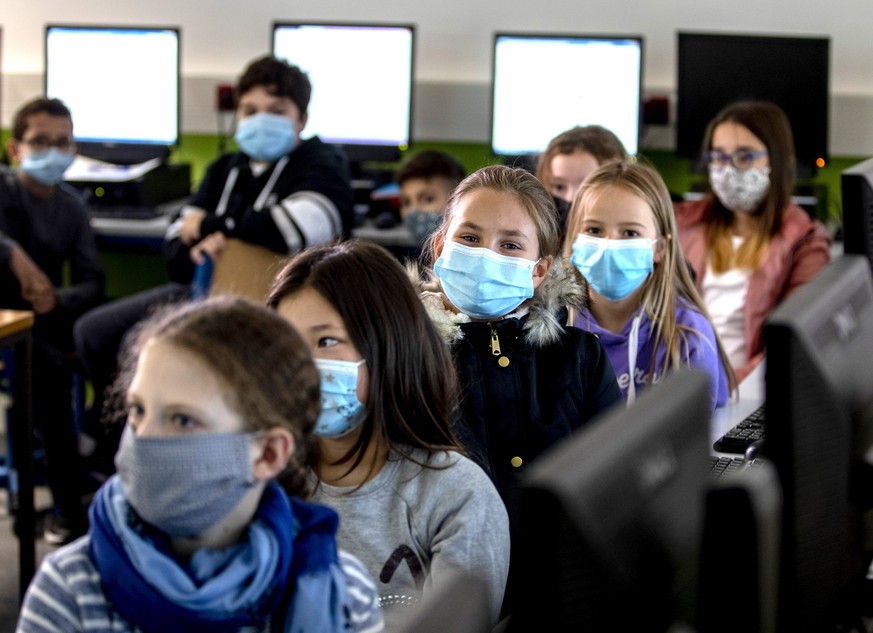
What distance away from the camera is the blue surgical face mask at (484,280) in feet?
6.42

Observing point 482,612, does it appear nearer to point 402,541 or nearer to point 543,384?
point 402,541

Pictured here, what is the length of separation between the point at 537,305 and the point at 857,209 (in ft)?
2.75

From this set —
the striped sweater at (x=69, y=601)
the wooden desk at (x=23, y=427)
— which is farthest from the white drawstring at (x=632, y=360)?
the wooden desk at (x=23, y=427)

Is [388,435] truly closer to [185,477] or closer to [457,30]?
[185,477]

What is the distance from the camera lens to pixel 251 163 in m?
3.62

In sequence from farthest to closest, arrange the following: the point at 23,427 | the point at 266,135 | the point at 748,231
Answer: the point at 266,135 < the point at 748,231 < the point at 23,427

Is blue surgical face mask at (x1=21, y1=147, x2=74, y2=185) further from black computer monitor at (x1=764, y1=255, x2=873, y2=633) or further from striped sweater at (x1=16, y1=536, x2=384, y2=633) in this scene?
black computer monitor at (x1=764, y1=255, x2=873, y2=633)

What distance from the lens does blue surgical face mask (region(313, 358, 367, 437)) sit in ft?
5.04

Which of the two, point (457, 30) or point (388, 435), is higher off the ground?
point (457, 30)

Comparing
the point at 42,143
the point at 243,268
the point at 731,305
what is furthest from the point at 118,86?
the point at 731,305

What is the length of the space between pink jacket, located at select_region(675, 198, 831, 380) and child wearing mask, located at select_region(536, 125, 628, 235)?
41cm

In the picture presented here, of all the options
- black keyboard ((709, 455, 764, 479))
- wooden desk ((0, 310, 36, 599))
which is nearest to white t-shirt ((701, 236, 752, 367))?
black keyboard ((709, 455, 764, 479))

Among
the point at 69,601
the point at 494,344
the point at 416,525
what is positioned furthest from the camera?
the point at 494,344

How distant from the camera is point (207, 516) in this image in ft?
3.81
